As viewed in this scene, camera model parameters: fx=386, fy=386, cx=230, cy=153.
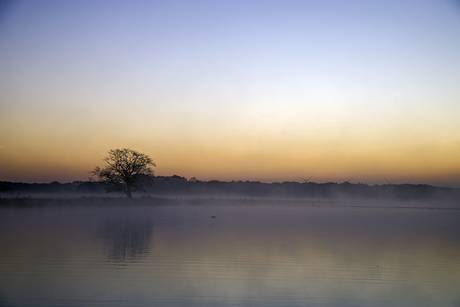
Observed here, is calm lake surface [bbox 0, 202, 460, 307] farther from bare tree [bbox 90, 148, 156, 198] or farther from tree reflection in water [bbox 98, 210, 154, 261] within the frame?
bare tree [bbox 90, 148, 156, 198]

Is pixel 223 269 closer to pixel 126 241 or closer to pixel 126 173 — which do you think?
pixel 126 241

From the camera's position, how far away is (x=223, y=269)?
1366cm

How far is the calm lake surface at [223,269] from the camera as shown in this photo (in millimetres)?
10422

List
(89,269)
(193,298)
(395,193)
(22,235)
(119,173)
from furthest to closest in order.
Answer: (395,193) → (119,173) → (22,235) → (89,269) → (193,298)

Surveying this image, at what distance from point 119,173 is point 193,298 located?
44.2 metres

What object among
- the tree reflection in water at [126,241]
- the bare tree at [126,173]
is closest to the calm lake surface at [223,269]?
the tree reflection in water at [126,241]

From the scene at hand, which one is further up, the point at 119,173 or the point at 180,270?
the point at 119,173

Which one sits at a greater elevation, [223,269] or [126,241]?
[126,241]

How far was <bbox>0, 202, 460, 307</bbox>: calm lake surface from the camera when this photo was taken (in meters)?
10.4

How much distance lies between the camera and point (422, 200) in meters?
99.7

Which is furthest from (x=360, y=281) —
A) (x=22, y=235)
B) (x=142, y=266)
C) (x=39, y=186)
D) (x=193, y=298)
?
(x=39, y=186)

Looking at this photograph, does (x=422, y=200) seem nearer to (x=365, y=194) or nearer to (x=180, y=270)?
(x=365, y=194)

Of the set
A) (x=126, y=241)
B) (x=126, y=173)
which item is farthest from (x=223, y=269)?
(x=126, y=173)

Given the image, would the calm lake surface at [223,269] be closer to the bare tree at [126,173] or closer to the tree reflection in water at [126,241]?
the tree reflection in water at [126,241]
